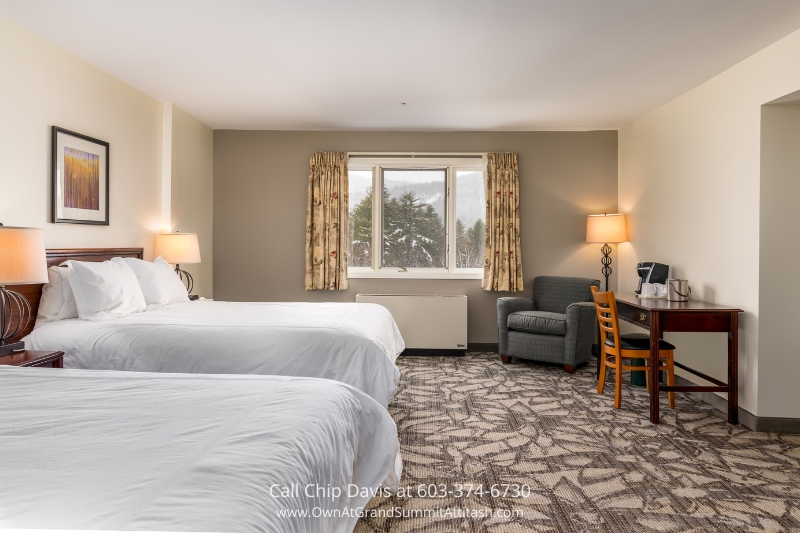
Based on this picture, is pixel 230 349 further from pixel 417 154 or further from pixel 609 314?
pixel 417 154

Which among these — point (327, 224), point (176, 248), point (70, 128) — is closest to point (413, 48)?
point (70, 128)

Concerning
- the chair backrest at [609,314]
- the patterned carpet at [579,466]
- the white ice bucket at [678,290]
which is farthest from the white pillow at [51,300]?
the white ice bucket at [678,290]

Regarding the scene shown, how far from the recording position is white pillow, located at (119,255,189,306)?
396cm

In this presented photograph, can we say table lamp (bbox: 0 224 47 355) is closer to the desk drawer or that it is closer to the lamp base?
the lamp base

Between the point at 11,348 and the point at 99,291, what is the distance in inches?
26.8

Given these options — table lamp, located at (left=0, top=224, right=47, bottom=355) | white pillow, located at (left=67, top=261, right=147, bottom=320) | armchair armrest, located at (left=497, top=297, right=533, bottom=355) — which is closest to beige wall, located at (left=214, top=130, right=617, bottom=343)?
armchair armrest, located at (left=497, top=297, right=533, bottom=355)

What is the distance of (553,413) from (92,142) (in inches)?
158

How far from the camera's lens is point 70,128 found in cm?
376

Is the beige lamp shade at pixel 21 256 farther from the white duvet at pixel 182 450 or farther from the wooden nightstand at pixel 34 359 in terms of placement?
the white duvet at pixel 182 450

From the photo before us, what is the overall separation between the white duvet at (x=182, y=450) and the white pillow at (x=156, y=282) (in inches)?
76.0

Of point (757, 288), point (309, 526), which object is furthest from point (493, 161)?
point (309, 526)

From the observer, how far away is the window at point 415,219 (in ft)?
20.5

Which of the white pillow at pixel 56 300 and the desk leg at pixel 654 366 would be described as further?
the desk leg at pixel 654 366

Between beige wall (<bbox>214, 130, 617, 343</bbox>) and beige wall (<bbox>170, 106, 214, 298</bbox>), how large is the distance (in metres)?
0.12
